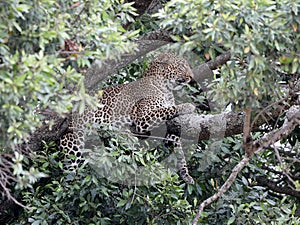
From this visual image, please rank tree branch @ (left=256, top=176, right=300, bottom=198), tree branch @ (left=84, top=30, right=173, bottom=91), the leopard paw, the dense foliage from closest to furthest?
the dense foliage → tree branch @ (left=84, top=30, right=173, bottom=91) → the leopard paw → tree branch @ (left=256, top=176, right=300, bottom=198)

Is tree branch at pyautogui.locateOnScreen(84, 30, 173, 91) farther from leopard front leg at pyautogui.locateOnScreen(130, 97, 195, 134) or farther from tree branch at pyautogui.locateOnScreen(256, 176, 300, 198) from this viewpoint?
tree branch at pyautogui.locateOnScreen(256, 176, 300, 198)

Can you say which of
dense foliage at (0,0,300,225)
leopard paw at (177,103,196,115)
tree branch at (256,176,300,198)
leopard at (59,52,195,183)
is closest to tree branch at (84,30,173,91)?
dense foliage at (0,0,300,225)

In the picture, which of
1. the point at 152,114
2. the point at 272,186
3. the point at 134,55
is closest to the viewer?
the point at 134,55

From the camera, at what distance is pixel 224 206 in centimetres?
681

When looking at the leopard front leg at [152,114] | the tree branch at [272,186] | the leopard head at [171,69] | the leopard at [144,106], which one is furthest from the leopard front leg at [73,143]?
Result: the tree branch at [272,186]

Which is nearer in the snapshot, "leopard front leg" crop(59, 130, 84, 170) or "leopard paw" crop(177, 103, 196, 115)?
"leopard front leg" crop(59, 130, 84, 170)

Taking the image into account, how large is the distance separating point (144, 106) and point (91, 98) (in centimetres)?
299

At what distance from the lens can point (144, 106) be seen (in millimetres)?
7555

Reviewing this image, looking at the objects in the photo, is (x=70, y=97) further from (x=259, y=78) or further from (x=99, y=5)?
(x=259, y=78)

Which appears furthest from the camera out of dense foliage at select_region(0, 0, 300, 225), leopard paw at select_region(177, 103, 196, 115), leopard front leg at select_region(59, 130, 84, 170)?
leopard paw at select_region(177, 103, 196, 115)

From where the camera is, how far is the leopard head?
773 centimetres

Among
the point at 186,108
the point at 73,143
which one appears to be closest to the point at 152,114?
the point at 186,108

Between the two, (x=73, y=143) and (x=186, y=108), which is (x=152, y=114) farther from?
(x=73, y=143)

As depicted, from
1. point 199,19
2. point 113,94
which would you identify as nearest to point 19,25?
point 199,19
